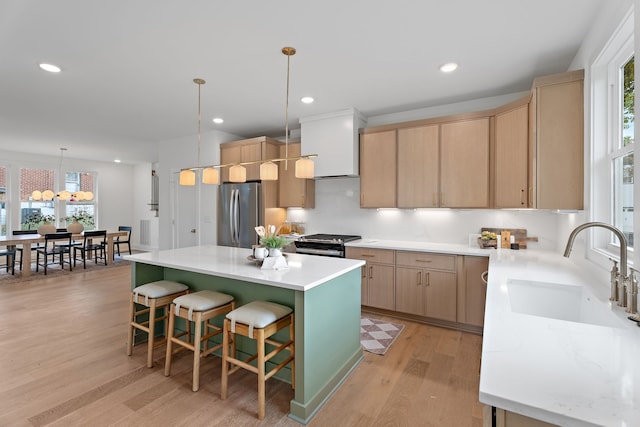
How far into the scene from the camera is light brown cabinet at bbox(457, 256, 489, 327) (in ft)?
10.5

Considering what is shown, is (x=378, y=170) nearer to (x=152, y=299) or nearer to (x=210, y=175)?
(x=210, y=175)

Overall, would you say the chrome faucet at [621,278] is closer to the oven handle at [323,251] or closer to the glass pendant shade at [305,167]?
the glass pendant shade at [305,167]

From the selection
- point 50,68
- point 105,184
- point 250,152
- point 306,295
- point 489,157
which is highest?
point 50,68

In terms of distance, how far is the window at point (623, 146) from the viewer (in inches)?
75.6

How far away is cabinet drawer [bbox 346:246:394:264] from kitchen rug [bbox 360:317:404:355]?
694mm

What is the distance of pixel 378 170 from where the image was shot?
13.3 ft

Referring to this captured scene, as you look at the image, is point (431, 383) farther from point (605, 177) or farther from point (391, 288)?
point (605, 177)

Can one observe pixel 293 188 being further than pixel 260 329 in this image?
Yes

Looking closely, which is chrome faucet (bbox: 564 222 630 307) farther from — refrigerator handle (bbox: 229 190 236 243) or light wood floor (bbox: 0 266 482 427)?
refrigerator handle (bbox: 229 190 236 243)

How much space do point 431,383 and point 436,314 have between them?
1.16 meters

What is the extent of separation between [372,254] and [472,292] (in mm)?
1132

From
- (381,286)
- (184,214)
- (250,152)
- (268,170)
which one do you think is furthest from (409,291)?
(184,214)

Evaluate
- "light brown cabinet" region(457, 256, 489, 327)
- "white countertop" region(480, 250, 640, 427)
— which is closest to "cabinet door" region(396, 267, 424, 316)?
"light brown cabinet" region(457, 256, 489, 327)

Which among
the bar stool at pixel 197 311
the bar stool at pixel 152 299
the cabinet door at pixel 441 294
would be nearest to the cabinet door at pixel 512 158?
the cabinet door at pixel 441 294
